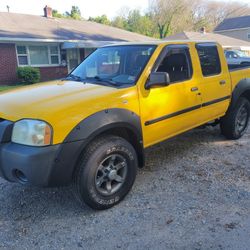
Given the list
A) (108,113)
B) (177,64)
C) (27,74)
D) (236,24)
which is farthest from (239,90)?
(236,24)

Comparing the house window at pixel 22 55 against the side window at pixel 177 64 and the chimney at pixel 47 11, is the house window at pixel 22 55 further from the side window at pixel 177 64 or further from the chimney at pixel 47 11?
the side window at pixel 177 64

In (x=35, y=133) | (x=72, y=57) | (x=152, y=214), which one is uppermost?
(x=72, y=57)

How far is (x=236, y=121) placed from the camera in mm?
5590

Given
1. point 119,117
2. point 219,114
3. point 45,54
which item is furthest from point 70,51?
point 119,117

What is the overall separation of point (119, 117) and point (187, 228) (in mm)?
1382

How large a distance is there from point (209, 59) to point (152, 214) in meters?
2.79

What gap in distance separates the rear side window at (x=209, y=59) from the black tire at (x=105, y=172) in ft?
6.61

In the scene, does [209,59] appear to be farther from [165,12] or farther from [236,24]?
[236,24]

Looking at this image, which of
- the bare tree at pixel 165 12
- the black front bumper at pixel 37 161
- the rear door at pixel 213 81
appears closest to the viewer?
the black front bumper at pixel 37 161

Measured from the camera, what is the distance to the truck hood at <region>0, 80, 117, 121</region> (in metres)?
3.06

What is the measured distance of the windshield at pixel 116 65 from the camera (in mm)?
3920

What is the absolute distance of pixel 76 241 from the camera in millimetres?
2963

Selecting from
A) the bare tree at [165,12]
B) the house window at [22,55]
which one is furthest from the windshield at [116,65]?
the bare tree at [165,12]

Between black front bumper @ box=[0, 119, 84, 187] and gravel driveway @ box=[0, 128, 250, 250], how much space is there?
54cm
